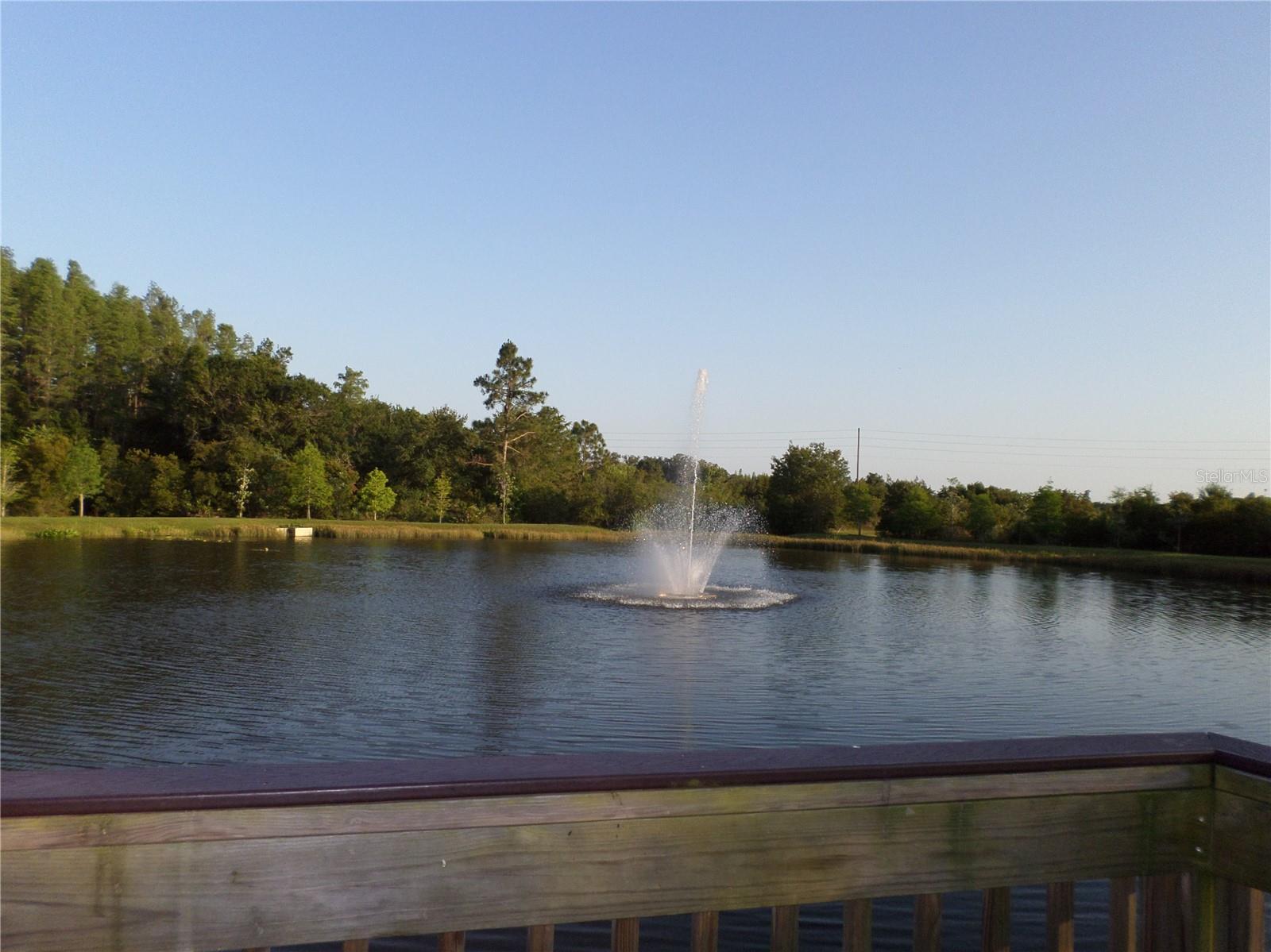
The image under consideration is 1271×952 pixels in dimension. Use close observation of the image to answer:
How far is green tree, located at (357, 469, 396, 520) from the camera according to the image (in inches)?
1971

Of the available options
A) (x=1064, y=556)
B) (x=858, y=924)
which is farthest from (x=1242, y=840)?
(x=1064, y=556)

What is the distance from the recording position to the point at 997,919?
181cm

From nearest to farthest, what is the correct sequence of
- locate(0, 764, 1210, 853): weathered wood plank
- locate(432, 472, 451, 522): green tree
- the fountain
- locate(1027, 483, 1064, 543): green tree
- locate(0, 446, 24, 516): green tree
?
locate(0, 764, 1210, 853): weathered wood plank, the fountain, locate(0, 446, 24, 516): green tree, locate(1027, 483, 1064, 543): green tree, locate(432, 472, 451, 522): green tree

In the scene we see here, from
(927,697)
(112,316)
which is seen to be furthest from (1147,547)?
(112,316)

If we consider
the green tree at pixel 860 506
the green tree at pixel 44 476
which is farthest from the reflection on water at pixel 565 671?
the green tree at pixel 860 506

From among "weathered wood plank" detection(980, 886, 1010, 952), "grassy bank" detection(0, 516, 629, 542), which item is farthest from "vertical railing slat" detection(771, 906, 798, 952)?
"grassy bank" detection(0, 516, 629, 542)

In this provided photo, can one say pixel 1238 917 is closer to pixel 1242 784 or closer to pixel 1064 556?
pixel 1242 784

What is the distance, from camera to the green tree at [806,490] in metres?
54.4

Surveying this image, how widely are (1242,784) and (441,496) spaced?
51.5 metres

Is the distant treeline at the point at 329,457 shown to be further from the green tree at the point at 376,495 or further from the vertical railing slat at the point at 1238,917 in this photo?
the vertical railing slat at the point at 1238,917

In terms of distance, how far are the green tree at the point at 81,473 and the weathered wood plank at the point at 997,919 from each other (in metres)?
46.5

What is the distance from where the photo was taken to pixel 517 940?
4676mm

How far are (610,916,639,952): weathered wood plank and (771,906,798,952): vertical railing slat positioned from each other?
0.85ft

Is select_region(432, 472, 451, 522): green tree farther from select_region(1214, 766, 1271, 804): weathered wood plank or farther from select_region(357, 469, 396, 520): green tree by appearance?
select_region(1214, 766, 1271, 804): weathered wood plank
